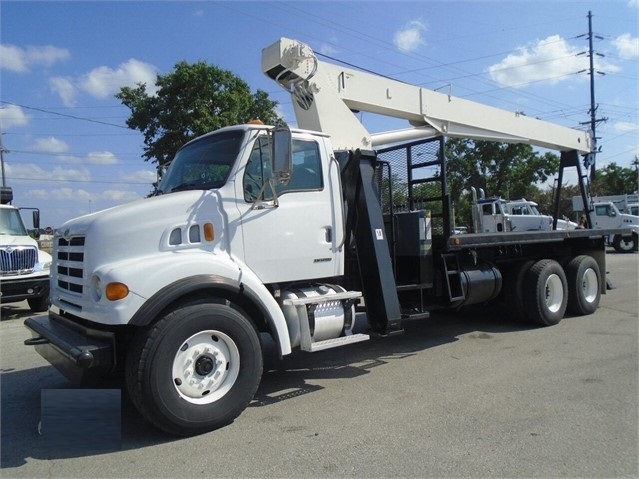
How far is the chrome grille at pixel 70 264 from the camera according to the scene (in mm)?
4242

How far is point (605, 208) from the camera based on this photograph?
25.5 m

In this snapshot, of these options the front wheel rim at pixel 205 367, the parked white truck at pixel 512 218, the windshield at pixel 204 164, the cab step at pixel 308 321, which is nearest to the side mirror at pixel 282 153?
the windshield at pixel 204 164

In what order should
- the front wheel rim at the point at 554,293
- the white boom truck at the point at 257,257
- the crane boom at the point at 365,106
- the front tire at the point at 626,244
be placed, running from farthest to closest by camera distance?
1. the front tire at the point at 626,244
2. the front wheel rim at the point at 554,293
3. the crane boom at the point at 365,106
4. the white boom truck at the point at 257,257

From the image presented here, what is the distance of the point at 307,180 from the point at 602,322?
5901 mm

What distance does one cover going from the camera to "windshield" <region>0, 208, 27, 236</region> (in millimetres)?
11398

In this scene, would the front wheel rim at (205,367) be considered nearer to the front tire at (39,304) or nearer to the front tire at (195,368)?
the front tire at (195,368)

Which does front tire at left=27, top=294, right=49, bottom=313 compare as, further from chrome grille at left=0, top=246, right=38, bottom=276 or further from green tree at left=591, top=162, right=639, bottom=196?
green tree at left=591, top=162, right=639, bottom=196

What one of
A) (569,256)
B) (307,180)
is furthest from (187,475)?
(569,256)

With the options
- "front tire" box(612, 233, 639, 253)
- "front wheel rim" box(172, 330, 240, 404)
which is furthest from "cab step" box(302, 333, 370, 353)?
"front tire" box(612, 233, 639, 253)

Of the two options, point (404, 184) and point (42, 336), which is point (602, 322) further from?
point (42, 336)

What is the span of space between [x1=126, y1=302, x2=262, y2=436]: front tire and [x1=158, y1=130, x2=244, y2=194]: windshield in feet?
4.30

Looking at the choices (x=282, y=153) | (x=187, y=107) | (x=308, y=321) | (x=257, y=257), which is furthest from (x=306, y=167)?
(x=187, y=107)

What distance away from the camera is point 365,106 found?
6738 millimetres

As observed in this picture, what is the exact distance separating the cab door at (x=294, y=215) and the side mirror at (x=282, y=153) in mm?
240
